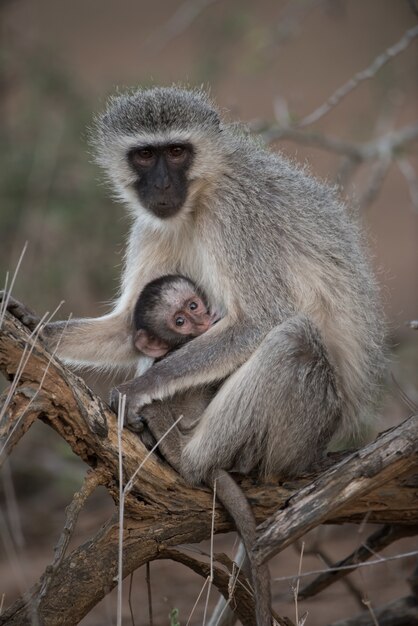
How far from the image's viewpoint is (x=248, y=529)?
3.82m

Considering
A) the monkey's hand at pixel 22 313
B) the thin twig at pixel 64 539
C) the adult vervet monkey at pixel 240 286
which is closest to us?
the thin twig at pixel 64 539

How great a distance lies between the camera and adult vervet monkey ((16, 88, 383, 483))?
13.6ft

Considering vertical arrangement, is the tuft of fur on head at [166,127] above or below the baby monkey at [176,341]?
above

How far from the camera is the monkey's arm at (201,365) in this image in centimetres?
427

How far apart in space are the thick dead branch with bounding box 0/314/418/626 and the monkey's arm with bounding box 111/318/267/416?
1.22 ft

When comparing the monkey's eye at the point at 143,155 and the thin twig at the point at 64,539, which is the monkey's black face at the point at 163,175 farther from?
the thin twig at the point at 64,539

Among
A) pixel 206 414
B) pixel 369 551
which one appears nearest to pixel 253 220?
pixel 206 414

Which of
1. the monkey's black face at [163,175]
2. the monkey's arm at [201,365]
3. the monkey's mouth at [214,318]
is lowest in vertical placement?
the monkey's arm at [201,365]

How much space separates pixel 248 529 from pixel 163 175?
5.90ft

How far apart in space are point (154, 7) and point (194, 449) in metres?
14.0

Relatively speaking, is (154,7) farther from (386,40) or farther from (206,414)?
(206,414)

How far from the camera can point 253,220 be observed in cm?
452

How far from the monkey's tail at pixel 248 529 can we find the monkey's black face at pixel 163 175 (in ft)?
4.40

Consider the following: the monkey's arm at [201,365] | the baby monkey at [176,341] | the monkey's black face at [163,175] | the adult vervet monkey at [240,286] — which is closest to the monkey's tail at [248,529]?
the baby monkey at [176,341]
